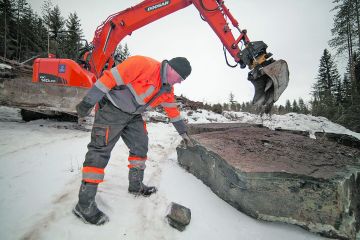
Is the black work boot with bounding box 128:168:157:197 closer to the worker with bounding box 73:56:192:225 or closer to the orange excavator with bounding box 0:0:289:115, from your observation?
the worker with bounding box 73:56:192:225

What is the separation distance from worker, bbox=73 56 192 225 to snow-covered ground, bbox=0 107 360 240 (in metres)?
0.17

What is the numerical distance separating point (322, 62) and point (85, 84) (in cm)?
3895

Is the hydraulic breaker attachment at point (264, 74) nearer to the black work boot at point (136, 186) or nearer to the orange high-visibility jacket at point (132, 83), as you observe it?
the orange high-visibility jacket at point (132, 83)

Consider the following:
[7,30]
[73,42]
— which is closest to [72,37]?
[73,42]

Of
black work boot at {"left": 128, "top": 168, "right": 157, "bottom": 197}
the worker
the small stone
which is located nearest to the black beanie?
the worker

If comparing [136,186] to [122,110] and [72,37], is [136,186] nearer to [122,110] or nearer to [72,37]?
[122,110]

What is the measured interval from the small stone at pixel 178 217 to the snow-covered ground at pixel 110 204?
0.06 m

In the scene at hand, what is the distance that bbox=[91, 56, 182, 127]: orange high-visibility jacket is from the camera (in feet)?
6.81

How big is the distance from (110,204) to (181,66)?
67.5 inches

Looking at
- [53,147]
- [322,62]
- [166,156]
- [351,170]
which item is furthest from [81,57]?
[322,62]

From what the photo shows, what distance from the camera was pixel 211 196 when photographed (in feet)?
8.68

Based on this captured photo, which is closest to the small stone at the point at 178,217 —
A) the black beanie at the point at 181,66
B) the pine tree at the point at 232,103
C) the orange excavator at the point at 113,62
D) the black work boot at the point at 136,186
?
the black work boot at the point at 136,186

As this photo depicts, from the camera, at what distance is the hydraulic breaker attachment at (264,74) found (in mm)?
3465

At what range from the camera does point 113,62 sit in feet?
17.3
